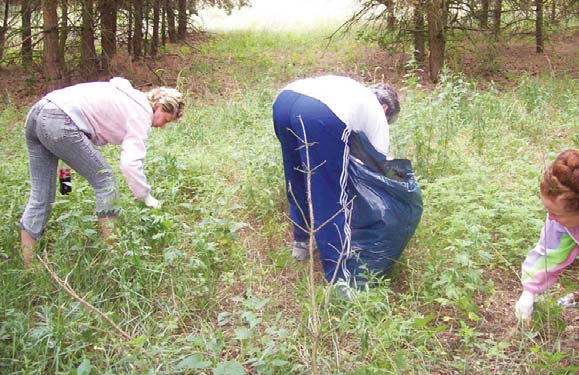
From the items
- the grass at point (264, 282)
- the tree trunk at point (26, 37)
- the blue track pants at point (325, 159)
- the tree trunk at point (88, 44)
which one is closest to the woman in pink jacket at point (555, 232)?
the grass at point (264, 282)

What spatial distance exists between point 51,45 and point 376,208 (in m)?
6.61

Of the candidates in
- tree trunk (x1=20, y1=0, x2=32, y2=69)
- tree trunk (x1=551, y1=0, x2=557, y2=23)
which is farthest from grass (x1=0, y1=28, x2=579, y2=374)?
tree trunk (x1=551, y1=0, x2=557, y2=23)

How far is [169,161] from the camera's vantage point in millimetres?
4207

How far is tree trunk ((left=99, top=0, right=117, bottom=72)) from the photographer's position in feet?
27.6

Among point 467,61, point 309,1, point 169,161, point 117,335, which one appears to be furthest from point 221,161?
point 309,1

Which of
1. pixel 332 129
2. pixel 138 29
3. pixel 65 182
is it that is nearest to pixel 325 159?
pixel 332 129

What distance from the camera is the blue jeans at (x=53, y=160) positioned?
112 inches

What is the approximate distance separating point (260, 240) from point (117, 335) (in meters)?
1.25

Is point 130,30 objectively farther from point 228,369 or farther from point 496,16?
point 228,369

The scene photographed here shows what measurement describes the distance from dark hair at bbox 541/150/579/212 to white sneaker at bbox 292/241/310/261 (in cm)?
153

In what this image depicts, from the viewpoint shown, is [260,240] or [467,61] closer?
[260,240]

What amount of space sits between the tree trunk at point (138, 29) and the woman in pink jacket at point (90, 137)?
646 centimetres

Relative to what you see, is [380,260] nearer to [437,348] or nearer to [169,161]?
[437,348]

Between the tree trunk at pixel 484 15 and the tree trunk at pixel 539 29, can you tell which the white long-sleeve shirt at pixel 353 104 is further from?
the tree trunk at pixel 539 29
